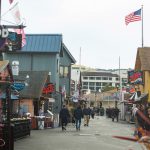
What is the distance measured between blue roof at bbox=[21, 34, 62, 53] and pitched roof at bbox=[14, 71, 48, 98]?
30.8ft

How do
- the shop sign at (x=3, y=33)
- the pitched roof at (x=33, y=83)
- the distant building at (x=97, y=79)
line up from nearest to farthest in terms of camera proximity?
the shop sign at (x=3, y=33)
the pitched roof at (x=33, y=83)
the distant building at (x=97, y=79)

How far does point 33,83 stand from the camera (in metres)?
39.3

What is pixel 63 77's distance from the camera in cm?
5881

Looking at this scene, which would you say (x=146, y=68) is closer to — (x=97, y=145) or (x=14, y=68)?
(x=14, y=68)

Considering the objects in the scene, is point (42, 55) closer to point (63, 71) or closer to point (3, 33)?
point (63, 71)

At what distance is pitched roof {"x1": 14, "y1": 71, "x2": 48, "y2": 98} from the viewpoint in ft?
123

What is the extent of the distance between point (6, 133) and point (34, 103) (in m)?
24.7

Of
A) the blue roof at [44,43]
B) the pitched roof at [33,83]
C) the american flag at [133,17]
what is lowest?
the pitched roof at [33,83]

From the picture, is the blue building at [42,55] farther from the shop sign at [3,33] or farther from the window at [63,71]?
the shop sign at [3,33]

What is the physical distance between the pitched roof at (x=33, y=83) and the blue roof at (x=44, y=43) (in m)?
9.39

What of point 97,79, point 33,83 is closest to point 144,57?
point 33,83

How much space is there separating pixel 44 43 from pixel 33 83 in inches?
512

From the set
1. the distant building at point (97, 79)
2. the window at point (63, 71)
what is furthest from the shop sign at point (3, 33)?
the distant building at point (97, 79)

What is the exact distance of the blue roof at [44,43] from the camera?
51.2 m
